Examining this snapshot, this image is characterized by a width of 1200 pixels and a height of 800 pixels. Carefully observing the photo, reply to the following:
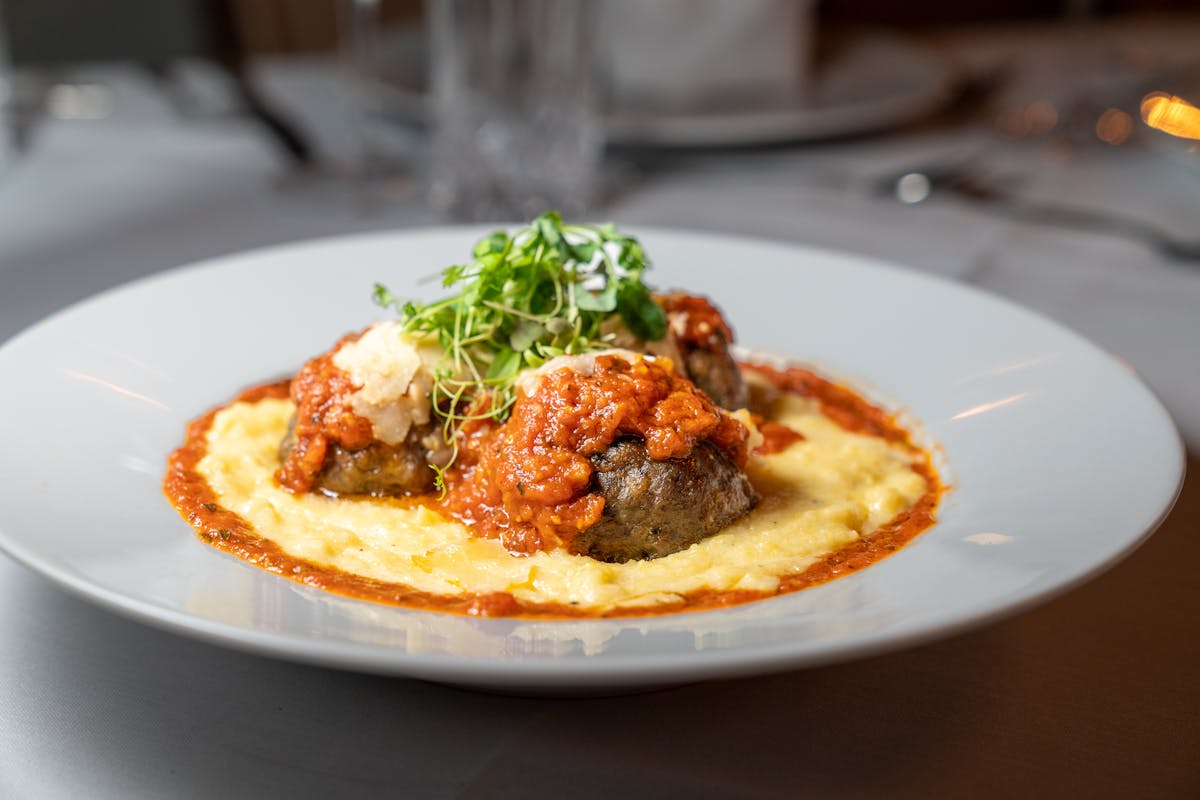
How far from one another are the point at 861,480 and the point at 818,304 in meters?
0.97

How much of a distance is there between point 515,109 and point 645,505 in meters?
3.10

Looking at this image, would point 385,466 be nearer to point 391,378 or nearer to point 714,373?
point 391,378

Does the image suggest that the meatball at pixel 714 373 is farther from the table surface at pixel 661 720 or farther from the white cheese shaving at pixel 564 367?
the table surface at pixel 661 720

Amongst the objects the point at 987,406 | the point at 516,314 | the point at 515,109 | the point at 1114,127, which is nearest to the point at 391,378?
the point at 516,314

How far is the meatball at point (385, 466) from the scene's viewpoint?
2.86 meters

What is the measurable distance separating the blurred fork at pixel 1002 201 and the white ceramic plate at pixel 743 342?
186 centimetres

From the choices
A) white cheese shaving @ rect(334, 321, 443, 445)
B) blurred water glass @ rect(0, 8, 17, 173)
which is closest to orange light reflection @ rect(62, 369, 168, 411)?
white cheese shaving @ rect(334, 321, 443, 445)

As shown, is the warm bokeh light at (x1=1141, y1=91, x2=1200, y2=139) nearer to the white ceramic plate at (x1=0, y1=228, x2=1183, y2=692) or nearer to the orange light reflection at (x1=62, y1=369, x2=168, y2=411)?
the white ceramic plate at (x1=0, y1=228, x2=1183, y2=692)

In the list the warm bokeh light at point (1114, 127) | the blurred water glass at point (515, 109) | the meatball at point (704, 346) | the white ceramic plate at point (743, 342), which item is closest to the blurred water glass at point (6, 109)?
the blurred water glass at point (515, 109)

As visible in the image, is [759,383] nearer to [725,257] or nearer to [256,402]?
[725,257]

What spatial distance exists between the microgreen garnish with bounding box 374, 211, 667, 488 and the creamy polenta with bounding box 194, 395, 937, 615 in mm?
270

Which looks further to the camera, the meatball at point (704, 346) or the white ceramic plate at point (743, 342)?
the meatball at point (704, 346)

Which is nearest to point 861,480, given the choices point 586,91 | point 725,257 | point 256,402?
point 725,257

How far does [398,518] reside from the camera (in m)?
2.77
